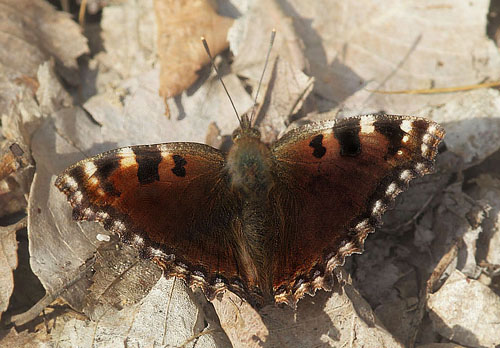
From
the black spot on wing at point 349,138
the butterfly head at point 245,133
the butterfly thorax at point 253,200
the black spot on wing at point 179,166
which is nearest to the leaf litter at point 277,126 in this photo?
the butterfly thorax at point 253,200

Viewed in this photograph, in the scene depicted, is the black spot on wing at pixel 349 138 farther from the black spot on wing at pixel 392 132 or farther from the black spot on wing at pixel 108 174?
the black spot on wing at pixel 108 174

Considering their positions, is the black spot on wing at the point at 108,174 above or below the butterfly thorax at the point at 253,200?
above

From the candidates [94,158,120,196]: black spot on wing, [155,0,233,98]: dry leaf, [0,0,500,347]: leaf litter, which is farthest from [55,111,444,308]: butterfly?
[155,0,233,98]: dry leaf

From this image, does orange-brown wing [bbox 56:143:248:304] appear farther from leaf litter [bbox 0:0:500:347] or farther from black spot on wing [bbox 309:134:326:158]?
black spot on wing [bbox 309:134:326:158]

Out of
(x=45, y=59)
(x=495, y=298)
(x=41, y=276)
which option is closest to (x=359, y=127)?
(x=495, y=298)

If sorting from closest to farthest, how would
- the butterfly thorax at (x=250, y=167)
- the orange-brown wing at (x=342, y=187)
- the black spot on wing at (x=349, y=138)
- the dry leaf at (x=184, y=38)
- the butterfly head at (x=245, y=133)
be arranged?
1. the orange-brown wing at (x=342, y=187)
2. the black spot on wing at (x=349, y=138)
3. the butterfly thorax at (x=250, y=167)
4. the butterfly head at (x=245, y=133)
5. the dry leaf at (x=184, y=38)

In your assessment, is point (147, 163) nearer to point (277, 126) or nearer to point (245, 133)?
point (245, 133)

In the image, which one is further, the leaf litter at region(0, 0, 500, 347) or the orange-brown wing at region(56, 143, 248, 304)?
the leaf litter at region(0, 0, 500, 347)
